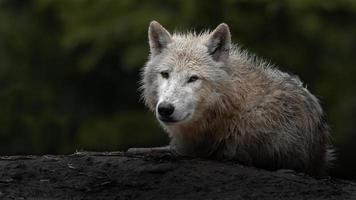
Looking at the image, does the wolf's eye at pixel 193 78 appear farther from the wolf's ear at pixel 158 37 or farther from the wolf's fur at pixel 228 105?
the wolf's ear at pixel 158 37

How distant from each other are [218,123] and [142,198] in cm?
142

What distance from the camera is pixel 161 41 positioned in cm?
1074

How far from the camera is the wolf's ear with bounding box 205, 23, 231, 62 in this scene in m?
10.6

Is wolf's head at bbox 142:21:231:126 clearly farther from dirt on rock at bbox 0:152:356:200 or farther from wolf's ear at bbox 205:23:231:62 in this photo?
dirt on rock at bbox 0:152:356:200

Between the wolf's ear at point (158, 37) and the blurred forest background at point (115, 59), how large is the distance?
5981 millimetres

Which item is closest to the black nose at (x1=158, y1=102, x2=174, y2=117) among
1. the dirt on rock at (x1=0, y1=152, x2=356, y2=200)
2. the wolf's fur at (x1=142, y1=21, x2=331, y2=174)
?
the wolf's fur at (x1=142, y1=21, x2=331, y2=174)

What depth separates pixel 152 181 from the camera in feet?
31.8

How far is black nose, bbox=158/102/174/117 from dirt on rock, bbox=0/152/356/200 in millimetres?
502

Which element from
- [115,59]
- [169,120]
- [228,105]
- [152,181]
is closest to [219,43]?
[228,105]

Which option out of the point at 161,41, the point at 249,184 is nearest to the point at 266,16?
the point at 161,41

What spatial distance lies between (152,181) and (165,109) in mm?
688

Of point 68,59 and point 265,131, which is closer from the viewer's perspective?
point 265,131

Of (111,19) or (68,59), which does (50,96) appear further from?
(111,19)

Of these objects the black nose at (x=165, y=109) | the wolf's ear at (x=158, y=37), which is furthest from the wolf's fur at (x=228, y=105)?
the black nose at (x=165, y=109)
